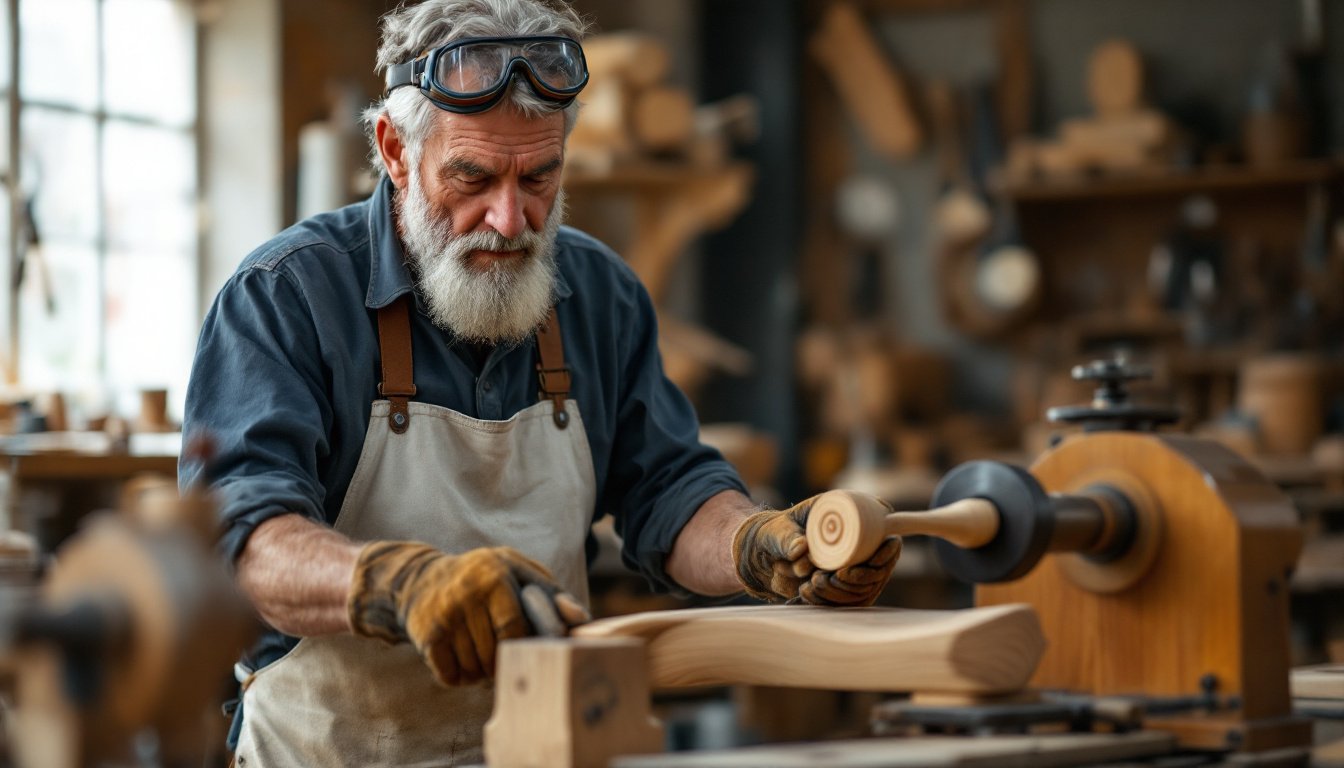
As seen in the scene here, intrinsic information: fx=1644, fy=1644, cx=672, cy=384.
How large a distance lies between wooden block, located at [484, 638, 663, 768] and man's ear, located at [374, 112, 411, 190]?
1.08 metres

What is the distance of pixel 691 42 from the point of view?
7191 mm

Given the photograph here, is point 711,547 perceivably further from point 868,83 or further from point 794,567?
point 868,83

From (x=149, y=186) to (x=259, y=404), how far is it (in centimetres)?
371

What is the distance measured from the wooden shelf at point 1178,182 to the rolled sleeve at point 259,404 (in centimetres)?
530

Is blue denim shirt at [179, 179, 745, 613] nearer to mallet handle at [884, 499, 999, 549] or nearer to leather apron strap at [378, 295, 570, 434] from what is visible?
leather apron strap at [378, 295, 570, 434]

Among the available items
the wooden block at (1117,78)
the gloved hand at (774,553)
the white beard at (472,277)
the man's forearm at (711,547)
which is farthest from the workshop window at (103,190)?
the wooden block at (1117,78)

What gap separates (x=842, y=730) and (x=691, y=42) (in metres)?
3.01

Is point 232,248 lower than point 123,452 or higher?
higher

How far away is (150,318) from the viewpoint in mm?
5504

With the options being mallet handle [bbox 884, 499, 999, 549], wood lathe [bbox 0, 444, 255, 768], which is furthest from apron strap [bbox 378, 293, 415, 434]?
wood lathe [bbox 0, 444, 255, 768]

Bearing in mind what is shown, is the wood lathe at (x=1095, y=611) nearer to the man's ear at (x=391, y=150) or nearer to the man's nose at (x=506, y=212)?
the man's nose at (x=506, y=212)

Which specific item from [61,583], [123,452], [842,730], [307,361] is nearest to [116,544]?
[61,583]

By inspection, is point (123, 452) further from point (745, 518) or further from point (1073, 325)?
point (1073, 325)

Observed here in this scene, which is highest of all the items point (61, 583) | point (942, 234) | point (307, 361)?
point (942, 234)
